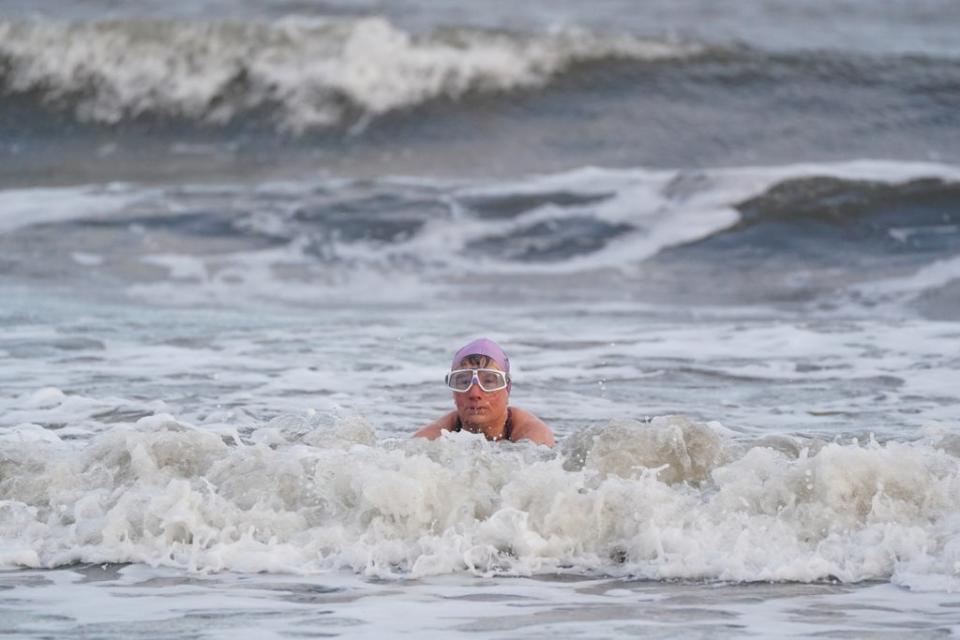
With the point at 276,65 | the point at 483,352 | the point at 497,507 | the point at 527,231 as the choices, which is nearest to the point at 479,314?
the point at 527,231

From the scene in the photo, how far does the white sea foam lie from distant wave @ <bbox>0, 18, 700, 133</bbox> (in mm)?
13089

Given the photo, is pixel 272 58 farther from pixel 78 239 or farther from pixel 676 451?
pixel 676 451

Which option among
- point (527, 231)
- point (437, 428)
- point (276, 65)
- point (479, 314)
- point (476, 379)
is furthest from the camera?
point (276, 65)

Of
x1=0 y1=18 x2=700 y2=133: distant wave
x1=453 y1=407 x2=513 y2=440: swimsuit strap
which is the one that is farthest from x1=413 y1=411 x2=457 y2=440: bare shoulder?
x1=0 y1=18 x2=700 y2=133: distant wave

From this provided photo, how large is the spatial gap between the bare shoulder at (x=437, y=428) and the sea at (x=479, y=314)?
0.39 ft

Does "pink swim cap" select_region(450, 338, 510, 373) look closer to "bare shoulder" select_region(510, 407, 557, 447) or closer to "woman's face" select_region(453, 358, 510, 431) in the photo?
"woman's face" select_region(453, 358, 510, 431)

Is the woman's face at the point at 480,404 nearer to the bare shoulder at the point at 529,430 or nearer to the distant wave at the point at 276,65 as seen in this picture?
the bare shoulder at the point at 529,430

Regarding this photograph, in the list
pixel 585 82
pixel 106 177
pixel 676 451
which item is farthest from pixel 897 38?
pixel 676 451

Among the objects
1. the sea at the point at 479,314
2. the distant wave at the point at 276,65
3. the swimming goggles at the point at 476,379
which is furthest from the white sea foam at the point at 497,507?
the distant wave at the point at 276,65

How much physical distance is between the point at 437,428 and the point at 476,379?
35 cm

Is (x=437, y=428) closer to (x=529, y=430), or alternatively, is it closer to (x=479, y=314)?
(x=529, y=430)

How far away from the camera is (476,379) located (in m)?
8.09

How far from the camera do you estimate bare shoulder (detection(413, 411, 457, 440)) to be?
8.16 meters

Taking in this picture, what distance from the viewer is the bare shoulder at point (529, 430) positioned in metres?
7.97
